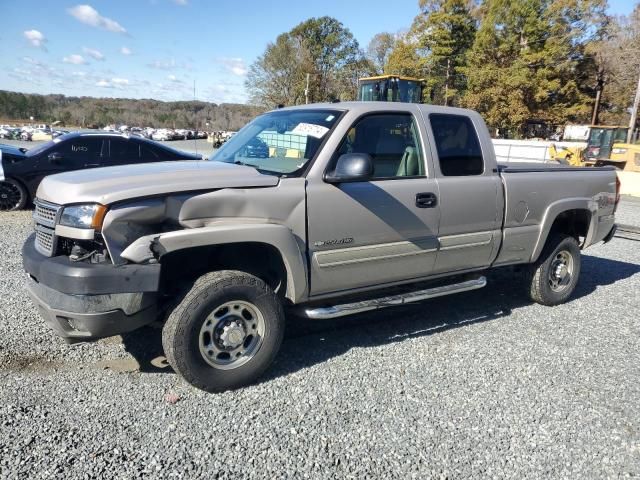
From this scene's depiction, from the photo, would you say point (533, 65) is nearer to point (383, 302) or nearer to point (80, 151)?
point (80, 151)

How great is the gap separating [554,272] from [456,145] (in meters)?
2.10

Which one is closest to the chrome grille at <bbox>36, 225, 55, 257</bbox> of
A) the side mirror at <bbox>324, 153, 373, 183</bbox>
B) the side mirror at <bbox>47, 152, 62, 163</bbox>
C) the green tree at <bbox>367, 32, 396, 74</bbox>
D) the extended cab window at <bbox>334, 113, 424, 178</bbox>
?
the side mirror at <bbox>324, 153, 373, 183</bbox>

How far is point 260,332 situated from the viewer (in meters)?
3.50

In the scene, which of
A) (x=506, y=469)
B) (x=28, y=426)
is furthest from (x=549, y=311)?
(x=28, y=426)

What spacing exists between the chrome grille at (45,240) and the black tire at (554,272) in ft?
15.0

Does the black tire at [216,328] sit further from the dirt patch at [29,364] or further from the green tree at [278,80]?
the green tree at [278,80]

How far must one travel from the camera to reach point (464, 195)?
4316 millimetres

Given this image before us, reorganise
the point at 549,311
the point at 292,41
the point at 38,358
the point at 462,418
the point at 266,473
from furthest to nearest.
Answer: the point at 292,41 → the point at 549,311 → the point at 38,358 → the point at 462,418 → the point at 266,473

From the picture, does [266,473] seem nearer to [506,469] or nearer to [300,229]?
[506,469]

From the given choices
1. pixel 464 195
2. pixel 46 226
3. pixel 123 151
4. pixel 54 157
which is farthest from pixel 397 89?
pixel 46 226

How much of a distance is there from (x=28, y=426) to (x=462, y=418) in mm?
2645

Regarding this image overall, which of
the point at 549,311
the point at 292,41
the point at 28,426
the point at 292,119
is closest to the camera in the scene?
the point at 28,426

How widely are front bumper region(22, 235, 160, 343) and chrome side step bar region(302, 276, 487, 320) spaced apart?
3.92ft

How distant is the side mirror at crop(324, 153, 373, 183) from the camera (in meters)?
3.44
